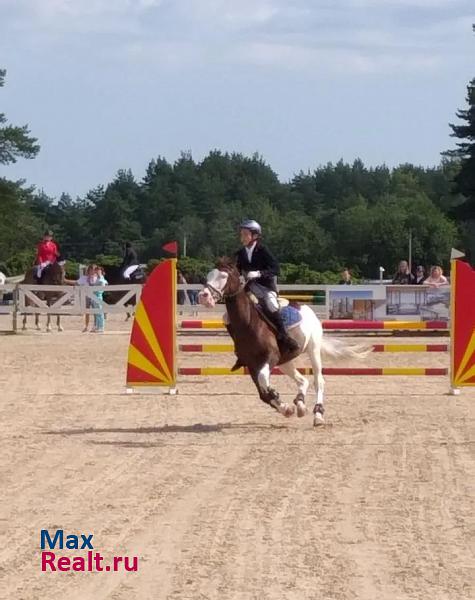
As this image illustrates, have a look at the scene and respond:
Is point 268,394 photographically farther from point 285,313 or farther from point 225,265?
point 225,265

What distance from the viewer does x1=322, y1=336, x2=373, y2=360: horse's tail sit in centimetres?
1534

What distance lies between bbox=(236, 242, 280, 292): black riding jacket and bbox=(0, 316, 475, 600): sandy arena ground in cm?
161

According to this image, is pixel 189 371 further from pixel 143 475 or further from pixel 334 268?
pixel 334 268

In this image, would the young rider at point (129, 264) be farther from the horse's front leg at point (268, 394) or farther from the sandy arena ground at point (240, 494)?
the horse's front leg at point (268, 394)

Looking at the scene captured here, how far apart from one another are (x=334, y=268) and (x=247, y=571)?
7947cm

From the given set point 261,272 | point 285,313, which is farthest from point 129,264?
point 261,272

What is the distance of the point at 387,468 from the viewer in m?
11.1

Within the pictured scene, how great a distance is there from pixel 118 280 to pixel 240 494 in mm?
26426

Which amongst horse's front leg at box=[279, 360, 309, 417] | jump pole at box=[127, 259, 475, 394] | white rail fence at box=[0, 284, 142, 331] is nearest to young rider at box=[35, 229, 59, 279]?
white rail fence at box=[0, 284, 142, 331]

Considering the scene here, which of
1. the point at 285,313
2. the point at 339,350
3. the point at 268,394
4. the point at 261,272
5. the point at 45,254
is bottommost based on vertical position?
the point at 268,394

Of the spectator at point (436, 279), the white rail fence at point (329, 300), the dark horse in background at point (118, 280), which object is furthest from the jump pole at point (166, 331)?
the dark horse in background at point (118, 280)

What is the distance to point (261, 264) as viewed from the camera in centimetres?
1395

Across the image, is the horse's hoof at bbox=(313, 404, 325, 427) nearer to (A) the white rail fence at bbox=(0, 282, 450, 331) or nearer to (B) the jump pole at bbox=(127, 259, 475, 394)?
(B) the jump pole at bbox=(127, 259, 475, 394)

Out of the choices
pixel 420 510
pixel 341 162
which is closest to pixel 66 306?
pixel 420 510
